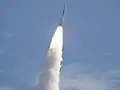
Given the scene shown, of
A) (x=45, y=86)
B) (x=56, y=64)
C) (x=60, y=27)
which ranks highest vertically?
(x=60, y=27)

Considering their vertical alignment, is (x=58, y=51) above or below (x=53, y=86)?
above

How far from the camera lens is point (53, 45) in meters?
81.8

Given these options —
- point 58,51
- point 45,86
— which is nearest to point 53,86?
point 45,86

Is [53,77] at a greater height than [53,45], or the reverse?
[53,45]

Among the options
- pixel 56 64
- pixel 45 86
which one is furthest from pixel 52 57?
pixel 45 86

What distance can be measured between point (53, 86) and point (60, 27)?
44.8 ft

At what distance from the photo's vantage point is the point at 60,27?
80.2 meters

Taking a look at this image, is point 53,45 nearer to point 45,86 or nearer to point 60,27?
point 60,27

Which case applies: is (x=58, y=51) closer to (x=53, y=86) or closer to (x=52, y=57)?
(x=52, y=57)

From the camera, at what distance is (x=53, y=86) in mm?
78875

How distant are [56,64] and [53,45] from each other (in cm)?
468

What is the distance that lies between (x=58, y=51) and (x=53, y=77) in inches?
248

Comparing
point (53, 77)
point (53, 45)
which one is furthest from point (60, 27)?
point (53, 77)

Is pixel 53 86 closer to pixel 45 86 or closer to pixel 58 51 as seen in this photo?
pixel 45 86
